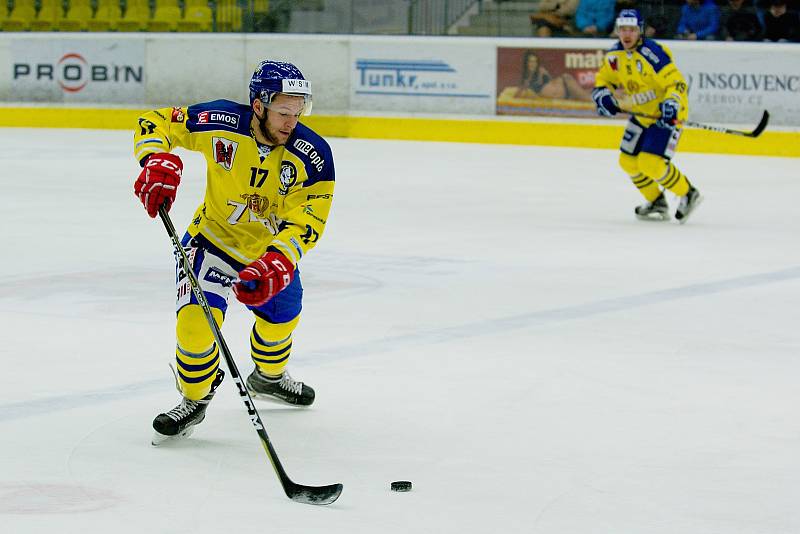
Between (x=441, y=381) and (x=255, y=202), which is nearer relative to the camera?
(x=255, y=202)

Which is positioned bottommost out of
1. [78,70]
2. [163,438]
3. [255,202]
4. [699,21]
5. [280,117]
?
[163,438]

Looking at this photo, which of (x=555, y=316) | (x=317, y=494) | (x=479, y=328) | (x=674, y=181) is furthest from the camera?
(x=674, y=181)

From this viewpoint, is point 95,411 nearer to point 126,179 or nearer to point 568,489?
point 568,489

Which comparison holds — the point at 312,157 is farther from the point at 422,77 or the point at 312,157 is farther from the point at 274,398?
the point at 422,77

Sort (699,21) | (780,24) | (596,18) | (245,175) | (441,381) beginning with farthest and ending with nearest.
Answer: (596,18)
(699,21)
(780,24)
(441,381)
(245,175)

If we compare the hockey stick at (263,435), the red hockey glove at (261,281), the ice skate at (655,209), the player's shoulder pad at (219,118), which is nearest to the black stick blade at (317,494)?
the hockey stick at (263,435)

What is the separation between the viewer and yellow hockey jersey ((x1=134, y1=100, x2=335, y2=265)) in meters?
3.67

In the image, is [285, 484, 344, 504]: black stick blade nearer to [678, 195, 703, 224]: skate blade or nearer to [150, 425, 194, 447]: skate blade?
[150, 425, 194, 447]: skate blade

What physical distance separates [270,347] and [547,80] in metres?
10.3

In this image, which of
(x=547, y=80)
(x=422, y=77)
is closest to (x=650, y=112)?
(x=547, y=80)

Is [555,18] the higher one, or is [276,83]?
[555,18]

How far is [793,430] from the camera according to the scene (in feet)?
12.7

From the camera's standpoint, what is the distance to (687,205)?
909 cm

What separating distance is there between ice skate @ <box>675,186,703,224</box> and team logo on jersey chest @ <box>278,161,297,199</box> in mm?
5725
